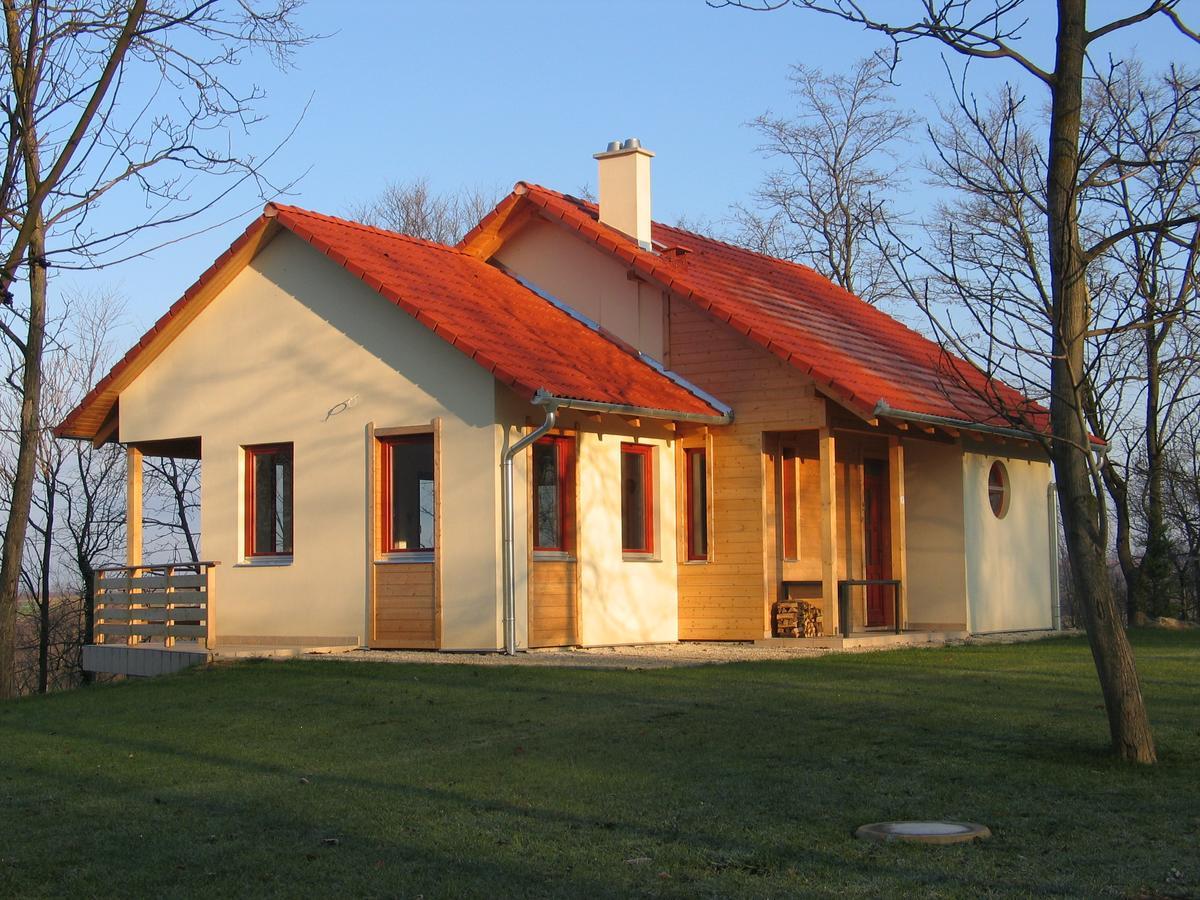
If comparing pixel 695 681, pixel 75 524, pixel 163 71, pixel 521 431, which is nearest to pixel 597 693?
pixel 695 681

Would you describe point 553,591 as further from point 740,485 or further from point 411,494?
point 740,485

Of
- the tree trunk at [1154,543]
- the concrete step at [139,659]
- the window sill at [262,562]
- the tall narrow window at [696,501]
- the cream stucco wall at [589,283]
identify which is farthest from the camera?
the tree trunk at [1154,543]

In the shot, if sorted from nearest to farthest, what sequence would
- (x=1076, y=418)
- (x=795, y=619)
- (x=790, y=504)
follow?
(x=1076, y=418) → (x=795, y=619) → (x=790, y=504)

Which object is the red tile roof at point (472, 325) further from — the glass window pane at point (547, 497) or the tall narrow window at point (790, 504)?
the tall narrow window at point (790, 504)

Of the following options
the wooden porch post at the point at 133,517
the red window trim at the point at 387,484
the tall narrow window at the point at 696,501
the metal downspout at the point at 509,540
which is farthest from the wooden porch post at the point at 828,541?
the wooden porch post at the point at 133,517

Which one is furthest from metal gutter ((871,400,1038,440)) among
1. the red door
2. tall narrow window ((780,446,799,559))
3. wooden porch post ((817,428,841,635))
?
the red door

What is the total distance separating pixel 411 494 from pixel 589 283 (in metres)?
4.61

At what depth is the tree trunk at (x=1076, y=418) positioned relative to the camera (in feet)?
27.3

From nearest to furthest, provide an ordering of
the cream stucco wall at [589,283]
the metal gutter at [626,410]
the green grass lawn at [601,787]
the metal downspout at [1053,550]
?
the green grass lawn at [601,787]
the metal gutter at [626,410]
the cream stucco wall at [589,283]
the metal downspout at [1053,550]

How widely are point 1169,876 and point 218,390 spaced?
15.2 metres

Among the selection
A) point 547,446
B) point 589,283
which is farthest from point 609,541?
point 589,283

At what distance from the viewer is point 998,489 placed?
69.4 ft

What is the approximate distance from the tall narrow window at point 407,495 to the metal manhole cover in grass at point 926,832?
35.5 feet

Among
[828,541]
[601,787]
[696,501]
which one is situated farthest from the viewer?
[696,501]
